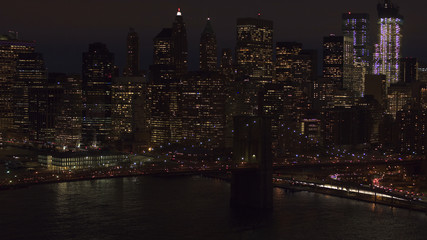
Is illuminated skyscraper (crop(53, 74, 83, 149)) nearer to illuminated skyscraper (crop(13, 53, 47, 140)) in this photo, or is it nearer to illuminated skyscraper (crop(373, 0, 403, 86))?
illuminated skyscraper (crop(13, 53, 47, 140))

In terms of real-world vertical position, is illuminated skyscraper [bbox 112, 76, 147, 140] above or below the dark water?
above

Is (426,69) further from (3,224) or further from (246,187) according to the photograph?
(3,224)

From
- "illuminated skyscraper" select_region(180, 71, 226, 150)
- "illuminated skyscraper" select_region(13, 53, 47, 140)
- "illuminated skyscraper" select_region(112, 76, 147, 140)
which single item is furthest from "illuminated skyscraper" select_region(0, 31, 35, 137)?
"illuminated skyscraper" select_region(180, 71, 226, 150)

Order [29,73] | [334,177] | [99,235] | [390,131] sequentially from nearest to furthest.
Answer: [99,235] → [334,177] → [390,131] → [29,73]

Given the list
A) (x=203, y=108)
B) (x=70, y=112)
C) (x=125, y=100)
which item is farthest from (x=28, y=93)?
(x=203, y=108)

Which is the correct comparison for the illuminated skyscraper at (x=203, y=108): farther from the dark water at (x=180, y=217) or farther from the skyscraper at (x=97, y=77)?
the dark water at (x=180, y=217)

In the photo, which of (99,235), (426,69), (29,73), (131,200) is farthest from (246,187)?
(426,69)

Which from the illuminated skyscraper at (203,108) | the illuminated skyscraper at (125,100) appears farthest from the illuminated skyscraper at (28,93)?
the illuminated skyscraper at (203,108)
